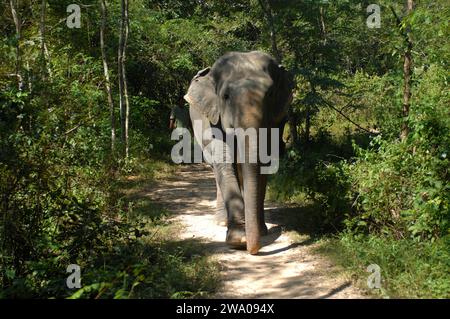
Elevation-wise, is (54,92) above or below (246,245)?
above

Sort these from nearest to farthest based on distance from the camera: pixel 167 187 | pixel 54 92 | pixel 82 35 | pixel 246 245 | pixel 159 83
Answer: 1. pixel 54 92
2. pixel 246 245
3. pixel 167 187
4. pixel 82 35
5. pixel 159 83

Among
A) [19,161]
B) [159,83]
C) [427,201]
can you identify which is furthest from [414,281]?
[159,83]

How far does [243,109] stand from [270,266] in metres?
2.14

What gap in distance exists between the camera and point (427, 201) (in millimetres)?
6250

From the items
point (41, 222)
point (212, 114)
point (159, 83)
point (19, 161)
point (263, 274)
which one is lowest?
point (263, 274)

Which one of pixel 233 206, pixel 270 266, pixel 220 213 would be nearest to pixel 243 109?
pixel 233 206

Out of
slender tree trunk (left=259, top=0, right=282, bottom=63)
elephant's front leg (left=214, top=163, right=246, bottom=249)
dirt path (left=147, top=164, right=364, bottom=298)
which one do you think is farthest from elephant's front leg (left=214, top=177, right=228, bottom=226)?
slender tree trunk (left=259, top=0, right=282, bottom=63)

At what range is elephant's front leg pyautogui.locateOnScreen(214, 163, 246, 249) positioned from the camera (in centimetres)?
724

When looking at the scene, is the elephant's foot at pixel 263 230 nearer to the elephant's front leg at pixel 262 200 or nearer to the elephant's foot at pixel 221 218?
the elephant's front leg at pixel 262 200

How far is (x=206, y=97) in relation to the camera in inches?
306

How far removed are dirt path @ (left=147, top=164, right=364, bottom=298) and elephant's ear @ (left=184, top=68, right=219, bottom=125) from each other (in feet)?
6.54

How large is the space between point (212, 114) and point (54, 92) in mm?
2347

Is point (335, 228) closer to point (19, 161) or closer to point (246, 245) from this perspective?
point (246, 245)
